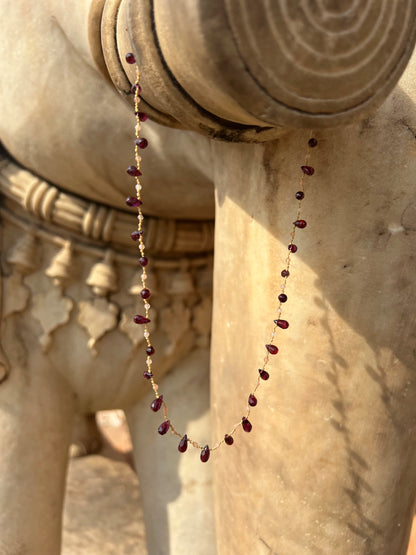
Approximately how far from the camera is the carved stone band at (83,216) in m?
0.74

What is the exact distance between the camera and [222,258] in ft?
1.89

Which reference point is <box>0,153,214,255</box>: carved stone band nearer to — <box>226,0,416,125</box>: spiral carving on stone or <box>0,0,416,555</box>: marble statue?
<box>0,0,416,555</box>: marble statue

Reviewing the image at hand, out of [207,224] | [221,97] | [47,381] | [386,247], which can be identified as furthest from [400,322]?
[47,381]

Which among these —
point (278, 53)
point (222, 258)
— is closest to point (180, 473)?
point (222, 258)

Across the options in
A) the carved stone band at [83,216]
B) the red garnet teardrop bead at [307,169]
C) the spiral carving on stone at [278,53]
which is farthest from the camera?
the carved stone band at [83,216]

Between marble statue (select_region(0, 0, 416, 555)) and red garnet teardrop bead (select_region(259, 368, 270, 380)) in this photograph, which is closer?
marble statue (select_region(0, 0, 416, 555))

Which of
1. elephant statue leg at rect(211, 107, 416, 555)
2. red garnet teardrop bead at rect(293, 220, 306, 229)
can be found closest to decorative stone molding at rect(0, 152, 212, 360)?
elephant statue leg at rect(211, 107, 416, 555)

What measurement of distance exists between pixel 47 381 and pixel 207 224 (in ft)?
0.84

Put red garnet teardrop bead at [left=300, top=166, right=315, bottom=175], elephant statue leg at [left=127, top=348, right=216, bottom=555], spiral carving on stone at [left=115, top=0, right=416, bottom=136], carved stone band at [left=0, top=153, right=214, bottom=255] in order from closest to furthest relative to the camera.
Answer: spiral carving on stone at [left=115, top=0, right=416, bottom=136] < red garnet teardrop bead at [left=300, top=166, right=315, bottom=175] < carved stone band at [left=0, top=153, right=214, bottom=255] < elephant statue leg at [left=127, top=348, right=216, bottom=555]

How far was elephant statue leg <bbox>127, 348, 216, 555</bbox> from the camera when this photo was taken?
0.85 m

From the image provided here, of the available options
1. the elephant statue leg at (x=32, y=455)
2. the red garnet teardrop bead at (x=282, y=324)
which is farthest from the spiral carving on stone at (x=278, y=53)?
the elephant statue leg at (x=32, y=455)

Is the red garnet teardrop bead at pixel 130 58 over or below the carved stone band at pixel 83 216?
over

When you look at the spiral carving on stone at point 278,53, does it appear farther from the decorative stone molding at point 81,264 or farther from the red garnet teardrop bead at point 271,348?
the decorative stone molding at point 81,264

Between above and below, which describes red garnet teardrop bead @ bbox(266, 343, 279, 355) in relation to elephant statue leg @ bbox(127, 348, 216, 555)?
above
